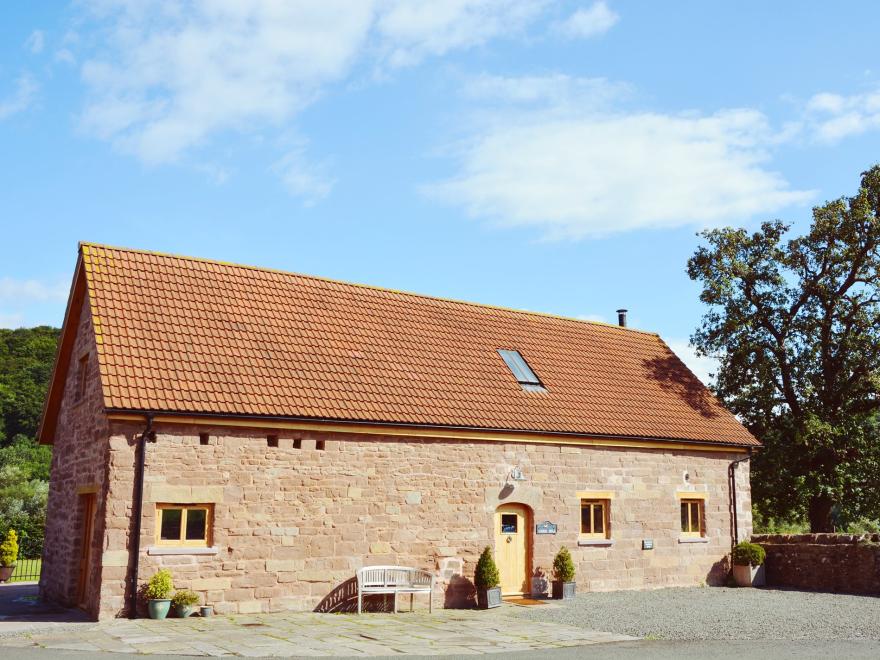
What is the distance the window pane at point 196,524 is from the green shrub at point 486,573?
5.60 m

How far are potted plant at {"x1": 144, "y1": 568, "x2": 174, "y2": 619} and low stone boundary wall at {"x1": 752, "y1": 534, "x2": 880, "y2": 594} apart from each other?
15490 millimetres

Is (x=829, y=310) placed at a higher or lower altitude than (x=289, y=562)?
higher

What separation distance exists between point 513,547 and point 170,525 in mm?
7546

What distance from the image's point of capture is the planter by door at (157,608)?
46.6ft

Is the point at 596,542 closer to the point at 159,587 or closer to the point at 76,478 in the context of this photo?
the point at 159,587

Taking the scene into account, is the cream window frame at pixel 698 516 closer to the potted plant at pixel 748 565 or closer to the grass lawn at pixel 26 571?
the potted plant at pixel 748 565

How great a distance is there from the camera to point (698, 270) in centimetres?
2803

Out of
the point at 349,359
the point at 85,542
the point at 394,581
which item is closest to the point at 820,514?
the point at 394,581

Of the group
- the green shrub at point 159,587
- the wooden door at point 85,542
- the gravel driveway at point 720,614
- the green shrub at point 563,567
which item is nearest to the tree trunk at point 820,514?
the gravel driveway at point 720,614

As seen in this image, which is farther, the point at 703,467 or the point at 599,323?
the point at 599,323

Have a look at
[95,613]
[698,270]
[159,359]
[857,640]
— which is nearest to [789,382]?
[698,270]

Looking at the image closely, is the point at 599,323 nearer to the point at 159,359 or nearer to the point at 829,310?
the point at 829,310

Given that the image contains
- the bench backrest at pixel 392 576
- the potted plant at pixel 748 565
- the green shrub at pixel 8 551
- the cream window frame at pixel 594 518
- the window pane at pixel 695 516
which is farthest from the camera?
the window pane at pixel 695 516

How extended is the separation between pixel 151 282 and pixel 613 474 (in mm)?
11538
